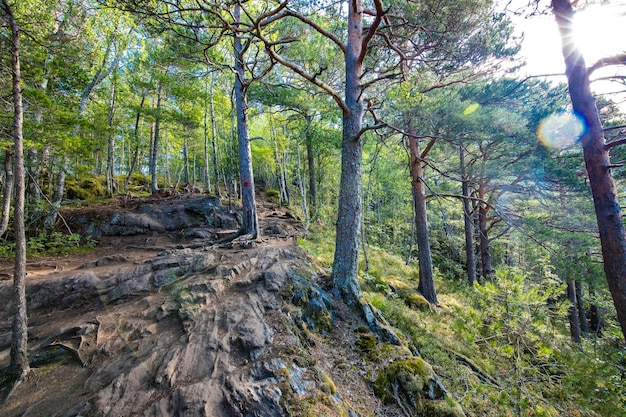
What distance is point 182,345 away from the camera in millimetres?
3406

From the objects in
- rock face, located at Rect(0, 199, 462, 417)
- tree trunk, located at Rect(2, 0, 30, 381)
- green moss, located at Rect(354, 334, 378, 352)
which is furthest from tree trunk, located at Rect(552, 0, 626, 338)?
tree trunk, located at Rect(2, 0, 30, 381)

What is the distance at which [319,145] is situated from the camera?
14336 millimetres

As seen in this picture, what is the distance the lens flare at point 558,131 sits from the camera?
687 cm

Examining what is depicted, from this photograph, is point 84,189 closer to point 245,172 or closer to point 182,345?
point 245,172

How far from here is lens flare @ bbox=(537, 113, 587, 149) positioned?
6.87 meters

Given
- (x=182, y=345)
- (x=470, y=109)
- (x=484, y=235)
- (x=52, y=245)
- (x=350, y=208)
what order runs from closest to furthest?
(x=182, y=345) → (x=350, y=208) → (x=470, y=109) → (x=52, y=245) → (x=484, y=235)

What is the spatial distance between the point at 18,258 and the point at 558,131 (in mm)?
12469

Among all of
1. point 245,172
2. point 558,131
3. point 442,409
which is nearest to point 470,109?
point 558,131

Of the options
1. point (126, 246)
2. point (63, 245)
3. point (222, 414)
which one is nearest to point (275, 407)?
point (222, 414)

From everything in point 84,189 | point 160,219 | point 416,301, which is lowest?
point 416,301

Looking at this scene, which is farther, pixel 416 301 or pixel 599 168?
pixel 416 301

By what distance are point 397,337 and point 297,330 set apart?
194 cm

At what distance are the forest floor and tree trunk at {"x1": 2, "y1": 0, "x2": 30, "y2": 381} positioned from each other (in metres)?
0.22

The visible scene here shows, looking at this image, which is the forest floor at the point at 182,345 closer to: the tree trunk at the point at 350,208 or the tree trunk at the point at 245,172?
the tree trunk at the point at 350,208
